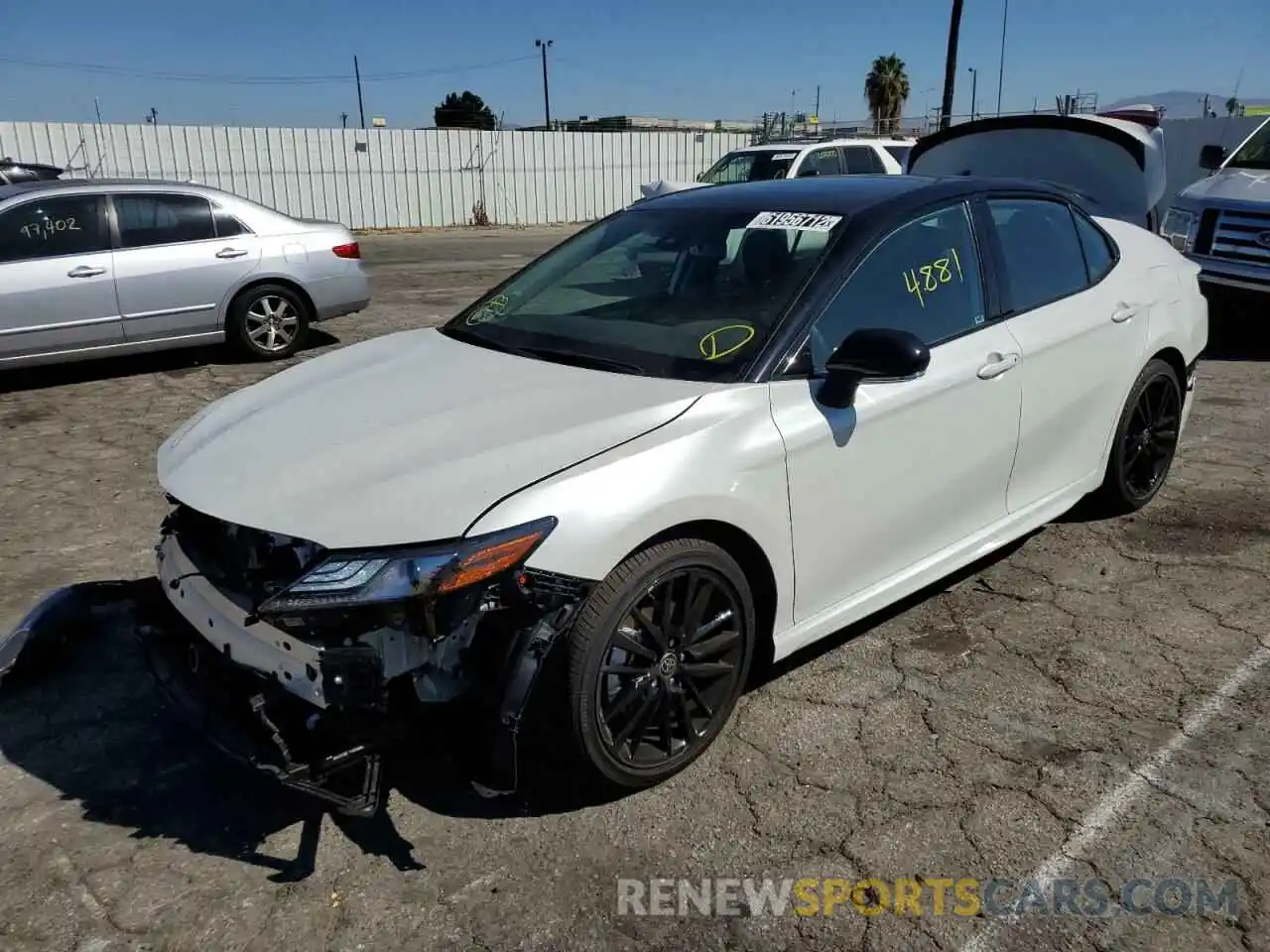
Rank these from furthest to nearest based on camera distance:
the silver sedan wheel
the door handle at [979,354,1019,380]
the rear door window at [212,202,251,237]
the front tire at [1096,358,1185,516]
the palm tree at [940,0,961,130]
A: 1. the palm tree at [940,0,961,130]
2. the silver sedan wheel
3. the rear door window at [212,202,251,237]
4. the front tire at [1096,358,1185,516]
5. the door handle at [979,354,1019,380]

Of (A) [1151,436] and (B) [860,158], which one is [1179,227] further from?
(B) [860,158]

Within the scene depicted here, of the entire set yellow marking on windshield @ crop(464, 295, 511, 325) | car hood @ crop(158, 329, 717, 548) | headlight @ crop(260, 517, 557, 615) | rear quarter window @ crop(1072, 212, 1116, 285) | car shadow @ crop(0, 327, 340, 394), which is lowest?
car shadow @ crop(0, 327, 340, 394)

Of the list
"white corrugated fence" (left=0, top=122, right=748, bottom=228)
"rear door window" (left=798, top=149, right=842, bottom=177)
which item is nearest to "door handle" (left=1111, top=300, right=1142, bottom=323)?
"rear door window" (left=798, top=149, right=842, bottom=177)

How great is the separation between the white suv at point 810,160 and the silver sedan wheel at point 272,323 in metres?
7.14

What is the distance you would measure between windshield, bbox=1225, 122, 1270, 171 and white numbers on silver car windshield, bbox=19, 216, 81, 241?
9652 mm

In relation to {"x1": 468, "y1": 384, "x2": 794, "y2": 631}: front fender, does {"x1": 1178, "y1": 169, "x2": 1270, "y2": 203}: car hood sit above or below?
above

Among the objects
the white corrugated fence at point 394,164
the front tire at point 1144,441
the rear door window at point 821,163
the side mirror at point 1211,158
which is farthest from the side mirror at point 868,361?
the white corrugated fence at point 394,164

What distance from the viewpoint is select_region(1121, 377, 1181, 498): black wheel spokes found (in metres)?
4.66

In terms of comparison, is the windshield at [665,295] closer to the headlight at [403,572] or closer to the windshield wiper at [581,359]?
the windshield wiper at [581,359]

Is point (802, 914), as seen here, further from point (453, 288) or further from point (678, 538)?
point (453, 288)

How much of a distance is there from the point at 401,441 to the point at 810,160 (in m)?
12.3

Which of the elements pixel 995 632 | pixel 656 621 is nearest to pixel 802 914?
pixel 656 621
